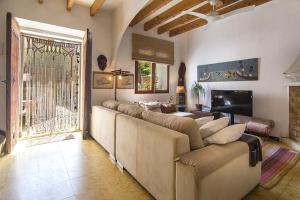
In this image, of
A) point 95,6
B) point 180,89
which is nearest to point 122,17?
point 95,6

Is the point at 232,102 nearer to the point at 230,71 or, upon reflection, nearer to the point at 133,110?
the point at 230,71

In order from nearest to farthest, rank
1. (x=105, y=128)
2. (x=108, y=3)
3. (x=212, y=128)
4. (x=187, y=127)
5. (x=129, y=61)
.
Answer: (x=187, y=127)
(x=212, y=128)
(x=105, y=128)
(x=108, y=3)
(x=129, y=61)

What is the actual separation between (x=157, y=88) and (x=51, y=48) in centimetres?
309

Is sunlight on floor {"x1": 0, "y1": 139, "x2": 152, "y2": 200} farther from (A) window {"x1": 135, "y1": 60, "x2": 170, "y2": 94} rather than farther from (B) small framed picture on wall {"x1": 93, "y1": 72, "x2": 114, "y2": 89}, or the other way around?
(A) window {"x1": 135, "y1": 60, "x2": 170, "y2": 94}

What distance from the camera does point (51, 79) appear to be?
3955mm

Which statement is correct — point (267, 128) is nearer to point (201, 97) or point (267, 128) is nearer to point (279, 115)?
point (279, 115)

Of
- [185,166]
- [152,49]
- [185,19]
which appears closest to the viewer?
[185,166]

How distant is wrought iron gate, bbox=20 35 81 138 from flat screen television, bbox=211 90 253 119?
3.72m

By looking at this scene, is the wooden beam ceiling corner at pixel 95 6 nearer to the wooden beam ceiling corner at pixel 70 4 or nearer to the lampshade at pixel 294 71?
the wooden beam ceiling corner at pixel 70 4

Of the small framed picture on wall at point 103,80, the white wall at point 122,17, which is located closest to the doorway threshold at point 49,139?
the small framed picture on wall at point 103,80

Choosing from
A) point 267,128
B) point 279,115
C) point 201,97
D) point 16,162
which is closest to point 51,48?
point 16,162

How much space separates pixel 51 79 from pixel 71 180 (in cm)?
275


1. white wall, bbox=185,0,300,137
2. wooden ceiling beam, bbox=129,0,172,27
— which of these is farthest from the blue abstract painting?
wooden ceiling beam, bbox=129,0,172,27

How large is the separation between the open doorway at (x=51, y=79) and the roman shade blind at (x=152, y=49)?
1450mm
